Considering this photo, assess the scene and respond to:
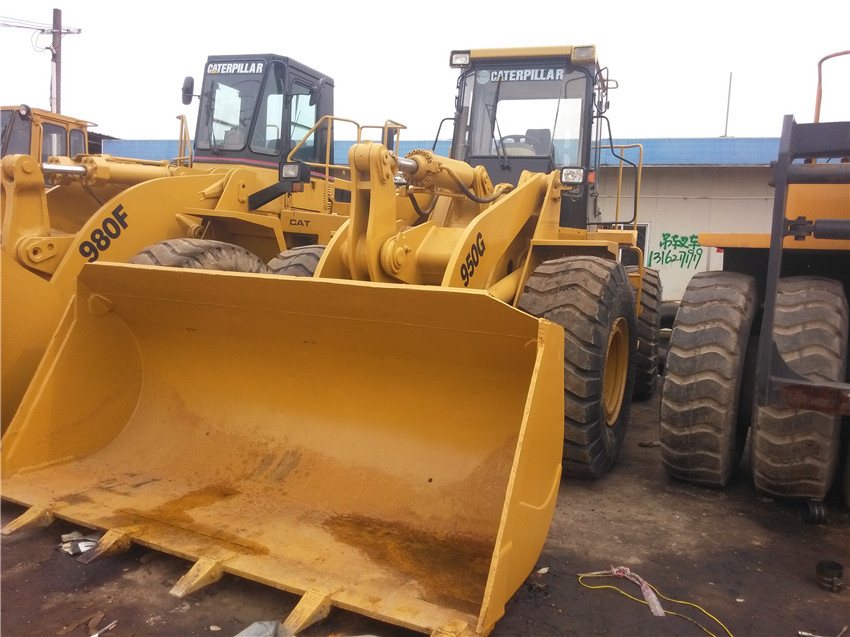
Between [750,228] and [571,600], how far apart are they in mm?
16486

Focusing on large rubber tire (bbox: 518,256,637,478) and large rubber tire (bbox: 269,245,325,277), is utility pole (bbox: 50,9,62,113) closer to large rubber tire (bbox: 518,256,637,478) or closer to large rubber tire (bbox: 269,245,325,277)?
large rubber tire (bbox: 269,245,325,277)

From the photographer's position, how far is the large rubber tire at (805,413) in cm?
358

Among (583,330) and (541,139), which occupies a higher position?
(541,139)

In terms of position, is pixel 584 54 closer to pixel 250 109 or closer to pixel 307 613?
pixel 250 109

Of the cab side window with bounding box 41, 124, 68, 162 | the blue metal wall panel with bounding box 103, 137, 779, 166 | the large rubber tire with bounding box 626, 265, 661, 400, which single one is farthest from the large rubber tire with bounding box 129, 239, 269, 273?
the blue metal wall panel with bounding box 103, 137, 779, 166

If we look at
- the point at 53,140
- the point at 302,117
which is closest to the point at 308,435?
the point at 302,117

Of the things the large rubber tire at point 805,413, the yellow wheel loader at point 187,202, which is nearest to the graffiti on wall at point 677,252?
the yellow wheel loader at point 187,202

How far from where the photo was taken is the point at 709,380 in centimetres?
396

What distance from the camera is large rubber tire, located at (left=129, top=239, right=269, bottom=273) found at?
16.0 feet

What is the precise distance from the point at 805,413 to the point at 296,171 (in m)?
4.11

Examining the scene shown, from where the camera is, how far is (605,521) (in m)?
3.92

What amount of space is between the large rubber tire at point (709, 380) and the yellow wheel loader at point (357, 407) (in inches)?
16.7

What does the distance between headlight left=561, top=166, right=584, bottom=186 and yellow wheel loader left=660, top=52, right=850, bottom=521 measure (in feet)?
2.96

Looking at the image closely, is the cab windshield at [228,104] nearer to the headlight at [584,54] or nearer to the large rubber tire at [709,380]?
the headlight at [584,54]
